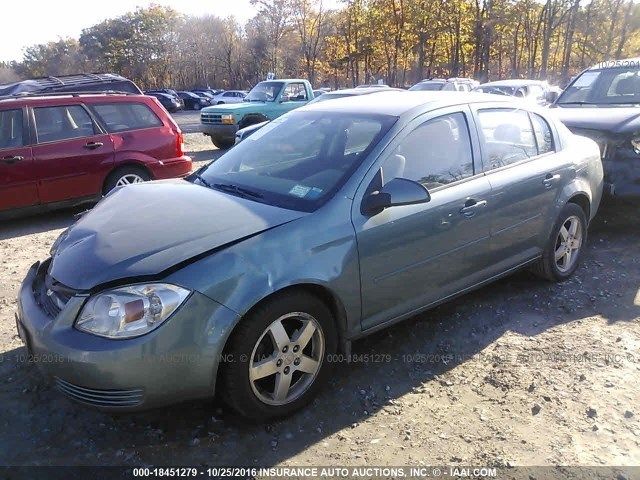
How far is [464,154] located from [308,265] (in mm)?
1568

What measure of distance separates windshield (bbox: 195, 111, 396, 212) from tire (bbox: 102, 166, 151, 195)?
3.79 m

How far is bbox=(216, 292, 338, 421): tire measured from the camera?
2.66m

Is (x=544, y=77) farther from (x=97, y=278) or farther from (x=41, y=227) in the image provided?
(x=97, y=278)

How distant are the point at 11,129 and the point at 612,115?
7.28m

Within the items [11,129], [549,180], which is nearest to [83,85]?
[11,129]

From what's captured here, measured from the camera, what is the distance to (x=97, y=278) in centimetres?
258

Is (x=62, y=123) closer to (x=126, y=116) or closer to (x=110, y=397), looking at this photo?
(x=126, y=116)

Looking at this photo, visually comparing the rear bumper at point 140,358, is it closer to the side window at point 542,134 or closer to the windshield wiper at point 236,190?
the windshield wiper at point 236,190

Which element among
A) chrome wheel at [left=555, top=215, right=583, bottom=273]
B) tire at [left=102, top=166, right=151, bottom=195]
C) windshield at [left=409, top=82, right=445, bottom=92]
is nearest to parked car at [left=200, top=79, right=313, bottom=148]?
windshield at [left=409, top=82, right=445, bottom=92]

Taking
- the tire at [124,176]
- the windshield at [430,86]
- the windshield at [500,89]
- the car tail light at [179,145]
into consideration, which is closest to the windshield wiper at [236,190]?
the tire at [124,176]

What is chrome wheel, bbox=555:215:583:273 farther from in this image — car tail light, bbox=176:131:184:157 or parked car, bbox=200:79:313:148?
parked car, bbox=200:79:313:148

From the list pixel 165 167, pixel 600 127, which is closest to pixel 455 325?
pixel 600 127

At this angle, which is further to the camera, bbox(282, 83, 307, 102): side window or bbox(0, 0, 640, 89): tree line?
bbox(0, 0, 640, 89): tree line

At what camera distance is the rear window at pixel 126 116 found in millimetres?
7320
